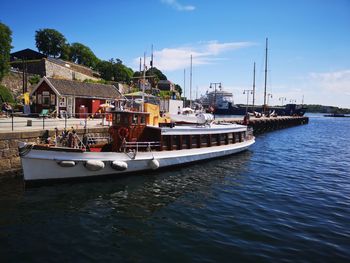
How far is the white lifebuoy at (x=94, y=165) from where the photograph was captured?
49.4 feet

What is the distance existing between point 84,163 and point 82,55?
8280 cm

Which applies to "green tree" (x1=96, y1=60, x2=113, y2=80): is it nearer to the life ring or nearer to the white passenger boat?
the white passenger boat

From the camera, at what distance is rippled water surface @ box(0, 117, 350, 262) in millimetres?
8914

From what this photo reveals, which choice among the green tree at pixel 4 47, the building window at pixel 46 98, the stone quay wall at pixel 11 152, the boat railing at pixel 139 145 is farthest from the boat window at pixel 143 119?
the green tree at pixel 4 47

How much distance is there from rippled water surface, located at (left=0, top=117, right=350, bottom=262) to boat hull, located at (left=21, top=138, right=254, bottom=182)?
627mm

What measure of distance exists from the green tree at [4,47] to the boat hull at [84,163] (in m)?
30.5

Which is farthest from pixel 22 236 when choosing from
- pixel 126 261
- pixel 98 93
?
pixel 98 93

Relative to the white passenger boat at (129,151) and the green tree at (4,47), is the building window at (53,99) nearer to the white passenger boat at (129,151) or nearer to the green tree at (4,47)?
the green tree at (4,47)

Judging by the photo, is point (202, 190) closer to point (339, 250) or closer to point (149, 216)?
point (149, 216)

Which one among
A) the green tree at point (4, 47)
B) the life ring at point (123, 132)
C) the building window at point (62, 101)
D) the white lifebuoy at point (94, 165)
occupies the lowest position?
the white lifebuoy at point (94, 165)

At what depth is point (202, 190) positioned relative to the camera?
1542 centimetres

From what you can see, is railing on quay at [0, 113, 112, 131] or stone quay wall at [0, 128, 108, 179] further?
railing on quay at [0, 113, 112, 131]

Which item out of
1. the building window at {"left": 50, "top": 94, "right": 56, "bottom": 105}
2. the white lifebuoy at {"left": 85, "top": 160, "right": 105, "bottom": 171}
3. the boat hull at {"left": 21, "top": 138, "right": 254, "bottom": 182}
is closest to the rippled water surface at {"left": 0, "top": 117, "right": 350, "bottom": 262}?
the boat hull at {"left": 21, "top": 138, "right": 254, "bottom": 182}

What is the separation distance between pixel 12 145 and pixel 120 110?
6.59 metres
